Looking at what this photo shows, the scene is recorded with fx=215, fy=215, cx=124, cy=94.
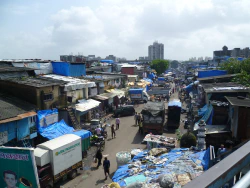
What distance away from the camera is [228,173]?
1.39m

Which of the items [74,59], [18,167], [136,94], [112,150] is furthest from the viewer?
[74,59]

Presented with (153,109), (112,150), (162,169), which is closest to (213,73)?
(153,109)

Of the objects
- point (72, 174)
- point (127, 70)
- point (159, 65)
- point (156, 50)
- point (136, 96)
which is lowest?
point (72, 174)

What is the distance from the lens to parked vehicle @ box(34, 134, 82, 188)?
35.4ft

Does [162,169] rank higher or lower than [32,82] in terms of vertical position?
lower

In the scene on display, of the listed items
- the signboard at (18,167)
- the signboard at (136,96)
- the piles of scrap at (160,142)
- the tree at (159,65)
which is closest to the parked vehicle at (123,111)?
the signboard at (136,96)

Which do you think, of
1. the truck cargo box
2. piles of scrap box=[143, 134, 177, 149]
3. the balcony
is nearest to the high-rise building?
piles of scrap box=[143, 134, 177, 149]

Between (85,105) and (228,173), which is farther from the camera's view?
(85,105)

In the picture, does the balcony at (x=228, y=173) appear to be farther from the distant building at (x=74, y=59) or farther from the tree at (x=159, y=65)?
the tree at (x=159, y=65)

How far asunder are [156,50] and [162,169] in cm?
18364

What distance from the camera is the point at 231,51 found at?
10344cm

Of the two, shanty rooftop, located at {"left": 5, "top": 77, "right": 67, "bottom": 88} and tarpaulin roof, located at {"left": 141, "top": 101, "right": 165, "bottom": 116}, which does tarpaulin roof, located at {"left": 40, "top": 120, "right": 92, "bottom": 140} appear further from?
tarpaulin roof, located at {"left": 141, "top": 101, "right": 165, "bottom": 116}

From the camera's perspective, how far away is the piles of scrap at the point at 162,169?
7.46 m

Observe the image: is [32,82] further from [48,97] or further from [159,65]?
[159,65]
